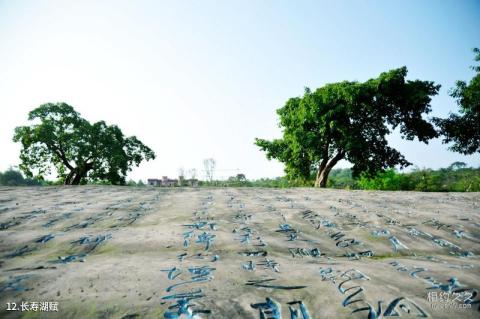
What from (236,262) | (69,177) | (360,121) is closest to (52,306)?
(236,262)

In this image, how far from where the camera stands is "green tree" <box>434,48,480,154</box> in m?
11.5

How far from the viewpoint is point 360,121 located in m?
13.0

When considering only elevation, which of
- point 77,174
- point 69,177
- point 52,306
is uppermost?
point 77,174

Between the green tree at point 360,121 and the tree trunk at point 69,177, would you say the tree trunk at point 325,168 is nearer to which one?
the green tree at point 360,121

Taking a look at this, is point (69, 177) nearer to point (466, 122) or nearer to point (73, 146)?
point (73, 146)

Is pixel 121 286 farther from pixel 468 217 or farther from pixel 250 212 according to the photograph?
pixel 468 217

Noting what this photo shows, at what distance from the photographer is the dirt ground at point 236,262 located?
1.77m

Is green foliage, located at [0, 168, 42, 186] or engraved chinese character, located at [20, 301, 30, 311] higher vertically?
green foliage, located at [0, 168, 42, 186]

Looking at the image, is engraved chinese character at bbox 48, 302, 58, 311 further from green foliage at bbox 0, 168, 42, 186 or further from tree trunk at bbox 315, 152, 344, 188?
green foliage at bbox 0, 168, 42, 186

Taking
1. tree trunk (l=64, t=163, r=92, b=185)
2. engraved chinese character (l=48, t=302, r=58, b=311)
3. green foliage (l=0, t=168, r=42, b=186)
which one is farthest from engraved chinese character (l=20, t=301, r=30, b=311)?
green foliage (l=0, t=168, r=42, b=186)

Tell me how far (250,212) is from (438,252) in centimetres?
254

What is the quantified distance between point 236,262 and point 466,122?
14.5 meters

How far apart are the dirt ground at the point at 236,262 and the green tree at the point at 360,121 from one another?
28.0 feet

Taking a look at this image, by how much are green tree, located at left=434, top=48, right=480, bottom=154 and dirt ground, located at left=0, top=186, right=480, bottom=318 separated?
9979mm
